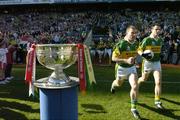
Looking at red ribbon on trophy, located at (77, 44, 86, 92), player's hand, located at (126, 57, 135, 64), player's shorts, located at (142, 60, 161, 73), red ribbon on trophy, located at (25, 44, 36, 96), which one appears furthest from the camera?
player's shorts, located at (142, 60, 161, 73)

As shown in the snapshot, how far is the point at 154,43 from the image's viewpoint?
35.4ft

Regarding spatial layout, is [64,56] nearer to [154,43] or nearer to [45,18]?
[154,43]

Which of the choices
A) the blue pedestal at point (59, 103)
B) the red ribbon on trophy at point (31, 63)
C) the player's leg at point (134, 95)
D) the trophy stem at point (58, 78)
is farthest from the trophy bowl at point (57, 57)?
the player's leg at point (134, 95)

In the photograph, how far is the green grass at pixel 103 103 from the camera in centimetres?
995

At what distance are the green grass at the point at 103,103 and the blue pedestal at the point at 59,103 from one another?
13.6 ft

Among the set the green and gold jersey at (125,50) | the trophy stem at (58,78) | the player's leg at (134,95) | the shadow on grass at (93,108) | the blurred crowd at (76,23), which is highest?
the blurred crowd at (76,23)

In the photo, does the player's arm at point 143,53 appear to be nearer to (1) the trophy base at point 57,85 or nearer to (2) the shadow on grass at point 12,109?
(2) the shadow on grass at point 12,109

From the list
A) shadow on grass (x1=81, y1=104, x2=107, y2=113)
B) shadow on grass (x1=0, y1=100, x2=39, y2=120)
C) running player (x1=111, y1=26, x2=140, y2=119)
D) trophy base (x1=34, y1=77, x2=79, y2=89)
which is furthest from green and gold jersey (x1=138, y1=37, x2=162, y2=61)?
trophy base (x1=34, y1=77, x2=79, y2=89)

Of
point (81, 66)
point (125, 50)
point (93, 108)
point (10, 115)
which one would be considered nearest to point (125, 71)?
point (125, 50)

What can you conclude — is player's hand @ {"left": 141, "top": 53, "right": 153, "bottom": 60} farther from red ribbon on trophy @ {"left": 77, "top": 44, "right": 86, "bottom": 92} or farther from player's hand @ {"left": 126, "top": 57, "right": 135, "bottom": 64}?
red ribbon on trophy @ {"left": 77, "top": 44, "right": 86, "bottom": 92}

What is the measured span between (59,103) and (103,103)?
5.47 m

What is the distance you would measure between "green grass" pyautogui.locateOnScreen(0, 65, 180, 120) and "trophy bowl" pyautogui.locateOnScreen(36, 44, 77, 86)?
4200mm

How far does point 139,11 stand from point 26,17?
31.2 feet

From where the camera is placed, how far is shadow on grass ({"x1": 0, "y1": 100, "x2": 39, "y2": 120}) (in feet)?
32.9
